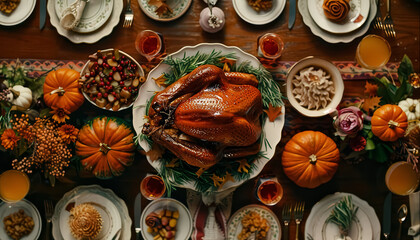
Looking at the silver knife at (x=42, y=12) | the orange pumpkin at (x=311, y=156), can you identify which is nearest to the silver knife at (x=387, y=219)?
the orange pumpkin at (x=311, y=156)

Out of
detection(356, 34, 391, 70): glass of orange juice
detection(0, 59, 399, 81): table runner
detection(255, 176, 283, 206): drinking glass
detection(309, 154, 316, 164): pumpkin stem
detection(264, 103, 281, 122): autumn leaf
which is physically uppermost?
detection(356, 34, 391, 70): glass of orange juice

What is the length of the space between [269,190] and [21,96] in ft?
4.64

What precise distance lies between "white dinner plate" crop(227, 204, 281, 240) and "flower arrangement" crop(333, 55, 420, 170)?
542mm

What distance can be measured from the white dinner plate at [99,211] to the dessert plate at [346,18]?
1.52m

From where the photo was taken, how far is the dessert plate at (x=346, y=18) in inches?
94.7

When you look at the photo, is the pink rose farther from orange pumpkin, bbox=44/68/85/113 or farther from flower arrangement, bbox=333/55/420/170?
orange pumpkin, bbox=44/68/85/113

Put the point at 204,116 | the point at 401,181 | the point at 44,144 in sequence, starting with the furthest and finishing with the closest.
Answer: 1. the point at 401,181
2. the point at 44,144
3. the point at 204,116

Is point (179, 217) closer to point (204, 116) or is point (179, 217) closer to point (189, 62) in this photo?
point (204, 116)

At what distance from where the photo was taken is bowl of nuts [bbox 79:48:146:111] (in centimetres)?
231

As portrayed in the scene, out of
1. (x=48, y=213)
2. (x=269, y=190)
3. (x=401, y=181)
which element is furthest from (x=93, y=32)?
(x=401, y=181)

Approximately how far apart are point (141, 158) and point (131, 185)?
167mm

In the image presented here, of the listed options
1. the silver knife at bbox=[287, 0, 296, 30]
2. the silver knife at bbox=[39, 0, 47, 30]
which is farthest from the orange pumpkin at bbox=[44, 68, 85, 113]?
the silver knife at bbox=[287, 0, 296, 30]

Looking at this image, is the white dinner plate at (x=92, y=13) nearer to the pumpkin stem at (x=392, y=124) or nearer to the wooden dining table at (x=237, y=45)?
the wooden dining table at (x=237, y=45)

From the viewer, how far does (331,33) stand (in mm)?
2424
